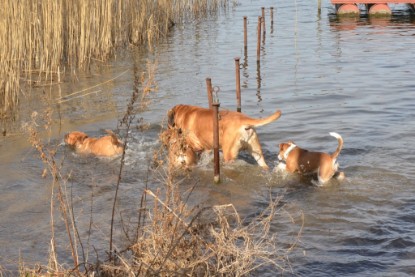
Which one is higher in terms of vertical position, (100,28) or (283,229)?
(100,28)

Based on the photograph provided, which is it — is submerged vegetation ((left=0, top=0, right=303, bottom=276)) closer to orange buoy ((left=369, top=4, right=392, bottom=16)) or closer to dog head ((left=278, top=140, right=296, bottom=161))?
dog head ((left=278, top=140, right=296, bottom=161))

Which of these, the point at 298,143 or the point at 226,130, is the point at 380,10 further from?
the point at 226,130

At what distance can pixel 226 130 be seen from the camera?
25.2 ft

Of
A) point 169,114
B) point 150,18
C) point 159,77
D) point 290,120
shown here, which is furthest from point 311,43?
point 169,114

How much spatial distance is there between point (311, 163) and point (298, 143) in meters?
2.03

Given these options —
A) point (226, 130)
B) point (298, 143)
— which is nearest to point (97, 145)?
point (226, 130)

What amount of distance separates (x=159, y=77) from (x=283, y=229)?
9068 mm

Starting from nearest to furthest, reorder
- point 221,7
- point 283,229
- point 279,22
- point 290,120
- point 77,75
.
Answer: point 283,229 < point 290,120 < point 77,75 < point 279,22 < point 221,7

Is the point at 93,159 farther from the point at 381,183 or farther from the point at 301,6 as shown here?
the point at 301,6

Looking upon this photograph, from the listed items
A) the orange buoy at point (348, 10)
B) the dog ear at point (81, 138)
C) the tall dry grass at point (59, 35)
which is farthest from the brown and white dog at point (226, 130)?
the orange buoy at point (348, 10)

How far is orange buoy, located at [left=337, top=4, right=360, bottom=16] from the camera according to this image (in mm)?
25458

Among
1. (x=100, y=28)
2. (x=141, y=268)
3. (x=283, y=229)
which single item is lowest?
(x=283, y=229)

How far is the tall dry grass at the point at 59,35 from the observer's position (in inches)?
429

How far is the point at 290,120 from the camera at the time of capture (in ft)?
35.8
